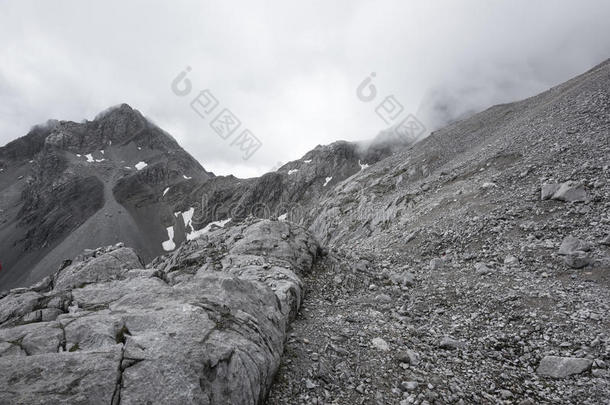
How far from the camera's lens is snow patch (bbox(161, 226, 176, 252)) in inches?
4707

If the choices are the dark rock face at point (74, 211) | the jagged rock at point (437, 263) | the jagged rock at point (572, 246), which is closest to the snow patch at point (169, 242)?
the dark rock face at point (74, 211)

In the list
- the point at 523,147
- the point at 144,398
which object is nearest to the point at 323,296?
the point at 144,398

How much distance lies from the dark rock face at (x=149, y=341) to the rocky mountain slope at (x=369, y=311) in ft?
0.12

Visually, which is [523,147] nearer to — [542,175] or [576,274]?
[542,175]

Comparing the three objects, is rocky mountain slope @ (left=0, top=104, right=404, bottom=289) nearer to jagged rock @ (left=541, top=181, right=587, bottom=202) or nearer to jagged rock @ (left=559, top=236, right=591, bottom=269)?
jagged rock @ (left=541, top=181, right=587, bottom=202)

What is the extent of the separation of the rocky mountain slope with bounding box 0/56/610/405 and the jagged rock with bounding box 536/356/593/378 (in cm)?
4

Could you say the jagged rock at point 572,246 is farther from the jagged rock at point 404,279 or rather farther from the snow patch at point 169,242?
the snow patch at point 169,242

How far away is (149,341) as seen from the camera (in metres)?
6.56

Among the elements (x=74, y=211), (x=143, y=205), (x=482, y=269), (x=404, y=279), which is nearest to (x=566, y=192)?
(x=482, y=269)

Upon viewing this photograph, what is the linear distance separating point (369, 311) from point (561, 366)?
6296mm

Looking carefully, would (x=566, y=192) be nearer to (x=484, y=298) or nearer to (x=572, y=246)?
(x=572, y=246)

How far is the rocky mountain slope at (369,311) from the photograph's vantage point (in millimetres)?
6371

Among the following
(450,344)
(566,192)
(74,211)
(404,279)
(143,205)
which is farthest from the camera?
(143,205)

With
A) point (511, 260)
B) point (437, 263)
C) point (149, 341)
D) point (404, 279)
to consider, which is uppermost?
point (149, 341)
